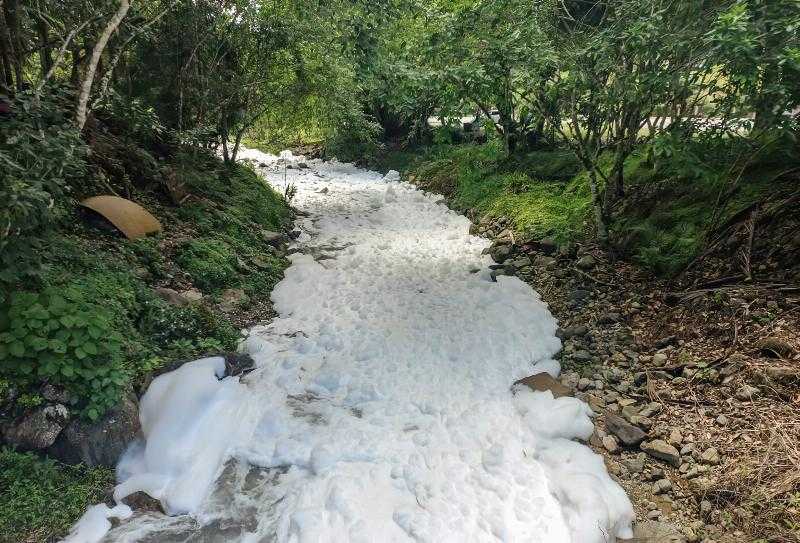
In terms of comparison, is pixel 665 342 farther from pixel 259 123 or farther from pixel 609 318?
pixel 259 123

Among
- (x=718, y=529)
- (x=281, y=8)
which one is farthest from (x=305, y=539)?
(x=281, y=8)

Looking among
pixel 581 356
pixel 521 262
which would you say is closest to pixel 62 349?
pixel 581 356

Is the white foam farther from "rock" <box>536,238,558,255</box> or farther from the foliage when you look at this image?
the foliage

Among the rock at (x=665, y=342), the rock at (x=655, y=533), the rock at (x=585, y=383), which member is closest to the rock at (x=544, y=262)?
the rock at (x=665, y=342)

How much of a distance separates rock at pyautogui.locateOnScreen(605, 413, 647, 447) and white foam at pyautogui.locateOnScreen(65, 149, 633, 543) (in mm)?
240

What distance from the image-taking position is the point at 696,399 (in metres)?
4.06

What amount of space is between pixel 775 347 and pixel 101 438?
5.77 metres

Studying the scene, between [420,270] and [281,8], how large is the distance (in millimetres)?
5748

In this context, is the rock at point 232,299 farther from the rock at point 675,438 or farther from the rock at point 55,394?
the rock at point 675,438

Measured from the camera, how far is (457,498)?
353 cm

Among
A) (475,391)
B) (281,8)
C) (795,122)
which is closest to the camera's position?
(795,122)

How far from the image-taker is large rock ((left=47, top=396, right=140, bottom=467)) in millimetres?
3363

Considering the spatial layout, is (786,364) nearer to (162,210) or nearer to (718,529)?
(718,529)

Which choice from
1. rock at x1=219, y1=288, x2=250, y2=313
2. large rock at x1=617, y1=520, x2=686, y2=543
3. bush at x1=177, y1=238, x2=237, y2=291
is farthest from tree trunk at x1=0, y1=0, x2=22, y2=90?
large rock at x1=617, y1=520, x2=686, y2=543
